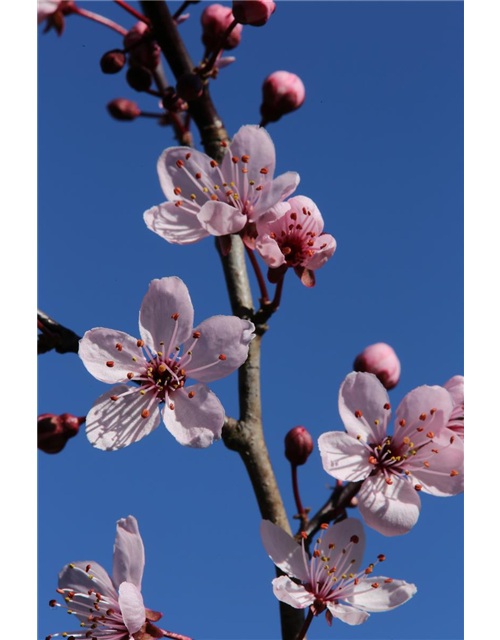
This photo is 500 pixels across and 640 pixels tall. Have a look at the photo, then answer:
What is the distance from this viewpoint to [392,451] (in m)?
2.21

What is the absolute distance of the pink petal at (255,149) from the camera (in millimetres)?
2336

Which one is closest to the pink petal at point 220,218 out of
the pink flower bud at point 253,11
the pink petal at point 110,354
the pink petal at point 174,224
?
the pink petal at point 174,224

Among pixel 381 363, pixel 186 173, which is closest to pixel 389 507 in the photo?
pixel 381 363

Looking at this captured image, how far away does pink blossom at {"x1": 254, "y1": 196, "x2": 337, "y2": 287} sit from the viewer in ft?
6.93

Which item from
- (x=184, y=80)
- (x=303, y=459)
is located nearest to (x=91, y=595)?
(x=303, y=459)

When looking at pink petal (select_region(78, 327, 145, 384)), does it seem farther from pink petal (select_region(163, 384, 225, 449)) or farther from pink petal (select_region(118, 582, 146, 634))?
pink petal (select_region(118, 582, 146, 634))

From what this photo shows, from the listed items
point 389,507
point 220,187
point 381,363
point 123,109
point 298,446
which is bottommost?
point 389,507

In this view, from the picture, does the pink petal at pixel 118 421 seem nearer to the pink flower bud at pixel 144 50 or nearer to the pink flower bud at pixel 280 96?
the pink flower bud at pixel 280 96

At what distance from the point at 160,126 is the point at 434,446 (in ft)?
7.25

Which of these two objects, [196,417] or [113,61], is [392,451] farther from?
[113,61]

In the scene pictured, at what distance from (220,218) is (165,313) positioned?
36 centimetres

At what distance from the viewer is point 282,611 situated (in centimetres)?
203

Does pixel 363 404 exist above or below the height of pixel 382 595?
above
